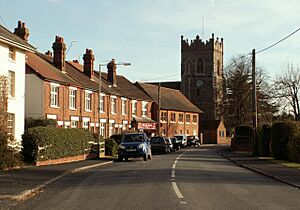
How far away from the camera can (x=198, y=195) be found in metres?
14.1

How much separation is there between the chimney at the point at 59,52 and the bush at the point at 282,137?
22086 mm

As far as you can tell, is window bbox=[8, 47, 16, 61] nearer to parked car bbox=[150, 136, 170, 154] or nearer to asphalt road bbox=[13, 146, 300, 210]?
asphalt road bbox=[13, 146, 300, 210]

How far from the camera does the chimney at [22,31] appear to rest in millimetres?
43250

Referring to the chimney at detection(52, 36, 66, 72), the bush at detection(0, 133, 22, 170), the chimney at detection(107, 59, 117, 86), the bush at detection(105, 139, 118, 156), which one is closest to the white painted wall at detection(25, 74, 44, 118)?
the bush at detection(105, 139, 118, 156)

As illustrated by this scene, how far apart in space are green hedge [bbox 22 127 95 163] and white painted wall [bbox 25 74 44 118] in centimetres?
816

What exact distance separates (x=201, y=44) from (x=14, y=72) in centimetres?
9470

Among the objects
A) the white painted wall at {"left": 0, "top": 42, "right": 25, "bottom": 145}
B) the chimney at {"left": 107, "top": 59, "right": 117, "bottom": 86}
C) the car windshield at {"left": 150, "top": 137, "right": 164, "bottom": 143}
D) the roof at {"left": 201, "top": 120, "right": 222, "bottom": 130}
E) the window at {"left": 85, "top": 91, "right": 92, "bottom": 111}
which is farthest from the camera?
the roof at {"left": 201, "top": 120, "right": 222, "bottom": 130}

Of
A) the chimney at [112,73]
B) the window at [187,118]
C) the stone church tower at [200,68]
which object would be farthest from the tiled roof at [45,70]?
the stone church tower at [200,68]

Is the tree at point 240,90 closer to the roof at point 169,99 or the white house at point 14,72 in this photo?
the roof at point 169,99

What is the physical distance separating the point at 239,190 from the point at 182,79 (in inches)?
4261

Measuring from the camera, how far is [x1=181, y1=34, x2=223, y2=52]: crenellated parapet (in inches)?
4827

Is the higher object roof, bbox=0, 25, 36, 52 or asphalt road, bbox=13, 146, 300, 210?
roof, bbox=0, 25, 36, 52

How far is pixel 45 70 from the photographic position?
145ft

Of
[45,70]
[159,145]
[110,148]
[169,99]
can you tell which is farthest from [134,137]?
[169,99]
